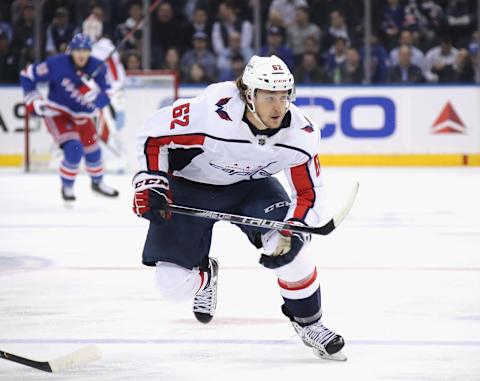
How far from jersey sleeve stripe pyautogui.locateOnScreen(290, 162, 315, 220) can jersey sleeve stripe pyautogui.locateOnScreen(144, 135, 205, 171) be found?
31 cm

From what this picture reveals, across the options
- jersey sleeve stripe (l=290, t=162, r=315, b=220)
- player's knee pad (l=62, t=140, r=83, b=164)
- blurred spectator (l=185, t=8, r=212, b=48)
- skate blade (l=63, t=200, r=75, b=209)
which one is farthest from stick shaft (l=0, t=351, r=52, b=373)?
blurred spectator (l=185, t=8, r=212, b=48)

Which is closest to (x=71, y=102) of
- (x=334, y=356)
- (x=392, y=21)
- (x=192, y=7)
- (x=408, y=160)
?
(x=192, y=7)

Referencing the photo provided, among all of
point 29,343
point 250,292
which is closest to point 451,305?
point 250,292

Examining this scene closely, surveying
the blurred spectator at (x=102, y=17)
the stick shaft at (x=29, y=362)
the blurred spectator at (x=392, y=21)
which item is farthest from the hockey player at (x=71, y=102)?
the stick shaft at (x=29, y=362)

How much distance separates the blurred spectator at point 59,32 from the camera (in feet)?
39.3

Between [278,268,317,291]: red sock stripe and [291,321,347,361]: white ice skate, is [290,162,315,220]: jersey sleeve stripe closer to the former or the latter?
[278,268,317,291]: red sock stripe

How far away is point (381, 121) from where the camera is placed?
1213 centimetres

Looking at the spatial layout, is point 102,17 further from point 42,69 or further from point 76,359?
point 76,359

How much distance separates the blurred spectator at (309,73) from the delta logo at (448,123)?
119 centimetres

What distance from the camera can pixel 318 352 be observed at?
368cm

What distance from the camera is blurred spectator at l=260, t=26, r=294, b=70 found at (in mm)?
11969

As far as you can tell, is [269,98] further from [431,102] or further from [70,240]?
[431,102]

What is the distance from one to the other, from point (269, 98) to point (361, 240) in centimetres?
324

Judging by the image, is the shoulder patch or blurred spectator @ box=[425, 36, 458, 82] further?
blurred spectator @ box=[425, 36, 458, 82]
